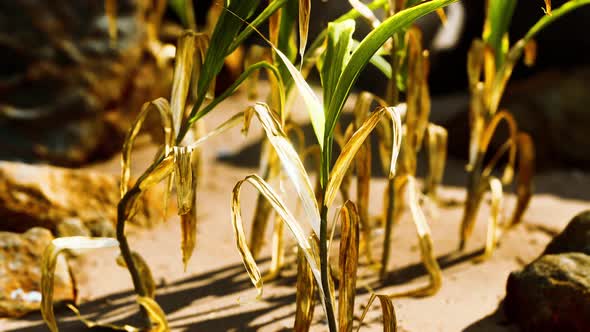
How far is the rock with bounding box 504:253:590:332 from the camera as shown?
77.9 inches

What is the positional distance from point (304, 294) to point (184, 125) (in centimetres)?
55

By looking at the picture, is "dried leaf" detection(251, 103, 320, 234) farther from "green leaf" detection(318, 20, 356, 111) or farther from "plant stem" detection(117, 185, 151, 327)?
"plant stem" detection(117, 185, 151, 327)

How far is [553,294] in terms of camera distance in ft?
6.68

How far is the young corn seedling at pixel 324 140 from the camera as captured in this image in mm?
1644

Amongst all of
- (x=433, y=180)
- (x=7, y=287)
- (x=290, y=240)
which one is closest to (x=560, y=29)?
(x=433, y=180)

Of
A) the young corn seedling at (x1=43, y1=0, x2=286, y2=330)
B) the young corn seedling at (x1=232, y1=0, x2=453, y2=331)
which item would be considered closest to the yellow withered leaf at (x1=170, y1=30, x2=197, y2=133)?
the young corn seedling at (x1=43, y1=0, x2=286, y2=330)

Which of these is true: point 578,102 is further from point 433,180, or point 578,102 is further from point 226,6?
point 226,6

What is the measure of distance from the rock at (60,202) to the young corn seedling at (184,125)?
79cm

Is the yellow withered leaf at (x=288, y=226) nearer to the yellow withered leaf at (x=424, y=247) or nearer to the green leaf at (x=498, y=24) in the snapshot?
the yellow withered leaf at (x=424, y=247)

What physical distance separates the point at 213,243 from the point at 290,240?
0.30m

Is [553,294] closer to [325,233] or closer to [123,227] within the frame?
[325,233]

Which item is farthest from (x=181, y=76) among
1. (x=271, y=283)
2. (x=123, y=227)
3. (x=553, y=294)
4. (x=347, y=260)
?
(x=553, y=294)

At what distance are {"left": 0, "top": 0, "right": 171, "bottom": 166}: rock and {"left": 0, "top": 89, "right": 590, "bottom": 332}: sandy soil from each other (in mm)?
938

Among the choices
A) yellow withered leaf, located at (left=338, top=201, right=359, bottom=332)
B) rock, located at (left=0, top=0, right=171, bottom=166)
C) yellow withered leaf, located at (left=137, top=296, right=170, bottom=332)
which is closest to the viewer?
yellow withered leaf, located at (left=338, top=201, right=359, bottom=332)
